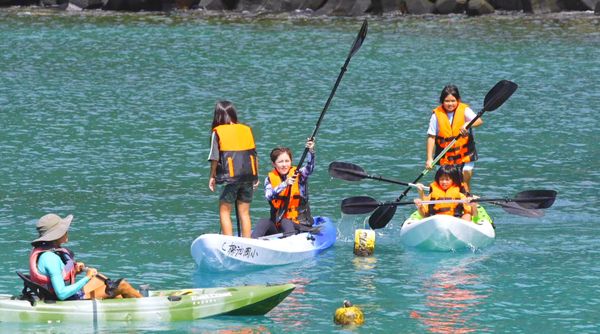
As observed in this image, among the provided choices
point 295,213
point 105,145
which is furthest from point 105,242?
point 105,145

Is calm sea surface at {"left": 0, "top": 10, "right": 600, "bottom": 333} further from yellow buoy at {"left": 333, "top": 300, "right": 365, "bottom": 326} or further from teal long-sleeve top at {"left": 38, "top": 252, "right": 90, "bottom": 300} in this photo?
teal long-sleeve top at {"left": 38, "top": 252, "right": 90, "bottom": 300}

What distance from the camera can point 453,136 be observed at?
51.0 feet

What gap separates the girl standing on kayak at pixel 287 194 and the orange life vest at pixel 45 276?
333cm

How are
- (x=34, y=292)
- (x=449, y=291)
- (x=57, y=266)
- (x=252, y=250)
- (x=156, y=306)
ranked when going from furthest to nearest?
(x=252, y=250)
(x=449, y=291)
(x=156, y=306)
(x=34, y=292)
(x=57, y=266)

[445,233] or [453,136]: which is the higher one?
[453,136]

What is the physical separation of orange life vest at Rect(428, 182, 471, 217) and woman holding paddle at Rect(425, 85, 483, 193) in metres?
0.71

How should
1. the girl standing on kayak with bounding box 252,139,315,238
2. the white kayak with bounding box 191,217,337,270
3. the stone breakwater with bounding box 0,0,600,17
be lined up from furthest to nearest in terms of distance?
the stone breakwater with bounding box 0,0,600,17 < the girl standing on kayak with bounding box 252,139,315,238 < the white kayak with bounding box 191,217,337,270

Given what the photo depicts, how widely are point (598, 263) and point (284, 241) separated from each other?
3374 mm

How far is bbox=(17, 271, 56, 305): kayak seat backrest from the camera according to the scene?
11125 millimetres

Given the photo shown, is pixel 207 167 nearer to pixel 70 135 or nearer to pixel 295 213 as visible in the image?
pixel 70 135

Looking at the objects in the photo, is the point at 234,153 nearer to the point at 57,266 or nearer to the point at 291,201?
the point at 291,201

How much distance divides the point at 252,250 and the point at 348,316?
2236mm

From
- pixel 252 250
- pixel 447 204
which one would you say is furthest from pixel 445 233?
pixel 252 250

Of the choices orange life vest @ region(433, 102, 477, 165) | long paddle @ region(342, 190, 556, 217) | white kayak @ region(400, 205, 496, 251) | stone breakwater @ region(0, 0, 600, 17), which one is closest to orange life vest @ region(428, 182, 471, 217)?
white kayak @ region(400, 205, 496, 251)
